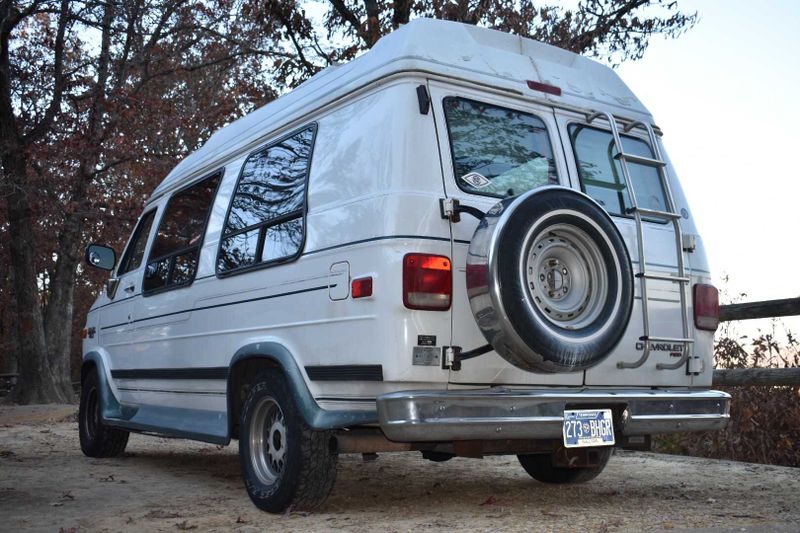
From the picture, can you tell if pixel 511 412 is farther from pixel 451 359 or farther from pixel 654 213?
pixel 654 213

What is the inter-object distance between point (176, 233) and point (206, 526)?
2.71 m

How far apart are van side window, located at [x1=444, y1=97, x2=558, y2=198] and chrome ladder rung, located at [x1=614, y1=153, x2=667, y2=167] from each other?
0.43 meters

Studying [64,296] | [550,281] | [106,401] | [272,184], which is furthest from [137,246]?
[64,296]

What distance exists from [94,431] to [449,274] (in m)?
5.07

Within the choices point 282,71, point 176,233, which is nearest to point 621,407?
point 176,233

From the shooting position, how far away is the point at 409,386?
162 inches

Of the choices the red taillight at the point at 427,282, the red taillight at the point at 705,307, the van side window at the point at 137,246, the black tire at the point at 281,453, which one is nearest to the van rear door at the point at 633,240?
the red taillight at the point at 705,307

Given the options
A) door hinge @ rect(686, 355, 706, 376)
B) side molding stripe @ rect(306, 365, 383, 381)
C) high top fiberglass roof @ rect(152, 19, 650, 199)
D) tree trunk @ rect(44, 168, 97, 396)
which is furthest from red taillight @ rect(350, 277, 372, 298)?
tree trunk @ rect(44, 168, 97, 396)

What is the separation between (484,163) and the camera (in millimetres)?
4605

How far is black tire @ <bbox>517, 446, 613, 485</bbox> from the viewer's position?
601 cm

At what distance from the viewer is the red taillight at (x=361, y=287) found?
424 cm

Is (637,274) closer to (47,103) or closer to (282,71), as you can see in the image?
(282,71)

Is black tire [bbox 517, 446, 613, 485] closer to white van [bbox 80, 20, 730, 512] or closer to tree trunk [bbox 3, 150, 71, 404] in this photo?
white van [bbox 80, 20, 730, 512]

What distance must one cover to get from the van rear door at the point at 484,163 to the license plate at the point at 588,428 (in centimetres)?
19
